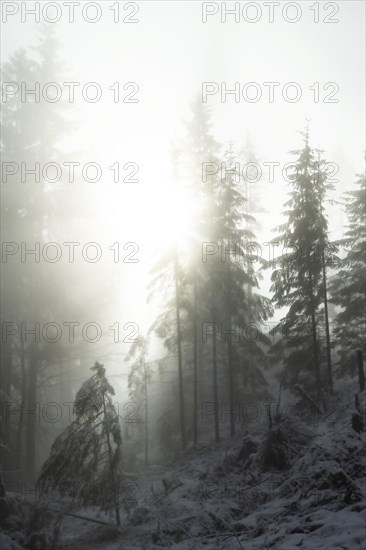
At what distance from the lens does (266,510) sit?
26.6ft

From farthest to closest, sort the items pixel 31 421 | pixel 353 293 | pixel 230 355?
pixel 230 355 → pixel 353 293 → pixel 31 421

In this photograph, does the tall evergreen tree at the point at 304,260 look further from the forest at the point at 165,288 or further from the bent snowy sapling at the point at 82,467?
the bent snowy sapling at the point at 82,467

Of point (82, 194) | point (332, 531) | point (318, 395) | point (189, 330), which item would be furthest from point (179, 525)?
point (82, 194)

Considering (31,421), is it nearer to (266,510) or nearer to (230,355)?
(230,355)

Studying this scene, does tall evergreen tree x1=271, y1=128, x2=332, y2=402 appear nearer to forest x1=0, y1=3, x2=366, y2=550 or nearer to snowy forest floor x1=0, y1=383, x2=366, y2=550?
forest x1=0, y1=3, x2=366, y2=550

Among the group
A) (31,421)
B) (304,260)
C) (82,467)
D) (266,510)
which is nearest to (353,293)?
(304,260)

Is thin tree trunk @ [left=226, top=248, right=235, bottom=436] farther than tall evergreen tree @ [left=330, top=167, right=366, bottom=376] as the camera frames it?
Yes

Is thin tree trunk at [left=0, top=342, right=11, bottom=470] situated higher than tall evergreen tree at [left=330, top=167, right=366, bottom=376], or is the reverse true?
tall evergreen tree at [left=330, top=167, right=366, bottom=376]

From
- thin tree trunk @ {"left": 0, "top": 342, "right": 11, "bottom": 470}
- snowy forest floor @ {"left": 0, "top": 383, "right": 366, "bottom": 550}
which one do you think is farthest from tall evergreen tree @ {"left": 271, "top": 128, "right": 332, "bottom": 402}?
thin tree trunk @ {"left": 0, "top": 342, "right": 11, "bottom": 470}

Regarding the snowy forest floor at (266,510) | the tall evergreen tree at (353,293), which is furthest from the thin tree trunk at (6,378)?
the tall evergreen tree at (353,293)

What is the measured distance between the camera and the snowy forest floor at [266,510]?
675 cm

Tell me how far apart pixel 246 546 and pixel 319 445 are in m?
3.78

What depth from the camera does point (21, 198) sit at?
65.6 feet

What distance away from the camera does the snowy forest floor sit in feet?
22.1
